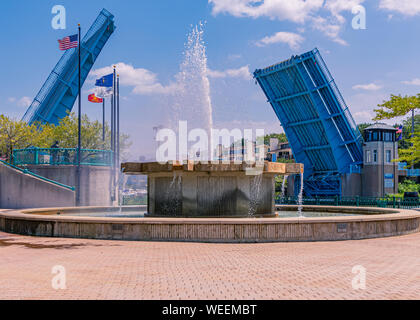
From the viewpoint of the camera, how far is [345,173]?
43.4 metres

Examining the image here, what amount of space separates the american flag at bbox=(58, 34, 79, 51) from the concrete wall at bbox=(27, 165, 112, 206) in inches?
345

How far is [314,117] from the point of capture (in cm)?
3825

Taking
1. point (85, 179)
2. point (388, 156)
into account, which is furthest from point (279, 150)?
point (85, 179)

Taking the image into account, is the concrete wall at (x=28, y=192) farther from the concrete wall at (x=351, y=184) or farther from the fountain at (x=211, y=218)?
the concrete wall at (x=351, y=184)

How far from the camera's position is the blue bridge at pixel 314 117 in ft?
117

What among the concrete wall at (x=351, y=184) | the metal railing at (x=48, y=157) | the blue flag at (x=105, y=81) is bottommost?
the concrete wall at (x=351, y=184)

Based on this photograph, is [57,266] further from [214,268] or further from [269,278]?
[269,278]

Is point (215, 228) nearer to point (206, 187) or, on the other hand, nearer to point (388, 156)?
point (206, 187)

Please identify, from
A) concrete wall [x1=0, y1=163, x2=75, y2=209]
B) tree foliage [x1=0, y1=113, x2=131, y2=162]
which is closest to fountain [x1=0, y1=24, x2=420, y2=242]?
concrete wall [x1=0, y1=163, x2=75, y2=209]

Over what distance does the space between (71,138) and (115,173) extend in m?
13.2

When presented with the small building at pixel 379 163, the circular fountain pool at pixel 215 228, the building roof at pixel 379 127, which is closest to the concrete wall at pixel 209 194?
the circular fountain pool at pixel 215 228

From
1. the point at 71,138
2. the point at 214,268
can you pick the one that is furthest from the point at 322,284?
the point at 71,138

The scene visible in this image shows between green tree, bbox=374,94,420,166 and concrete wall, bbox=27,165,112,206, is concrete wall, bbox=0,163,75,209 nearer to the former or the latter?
concrete wall, bbox=27,165,112,206

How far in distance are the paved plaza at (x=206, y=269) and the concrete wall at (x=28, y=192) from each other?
657 inches
